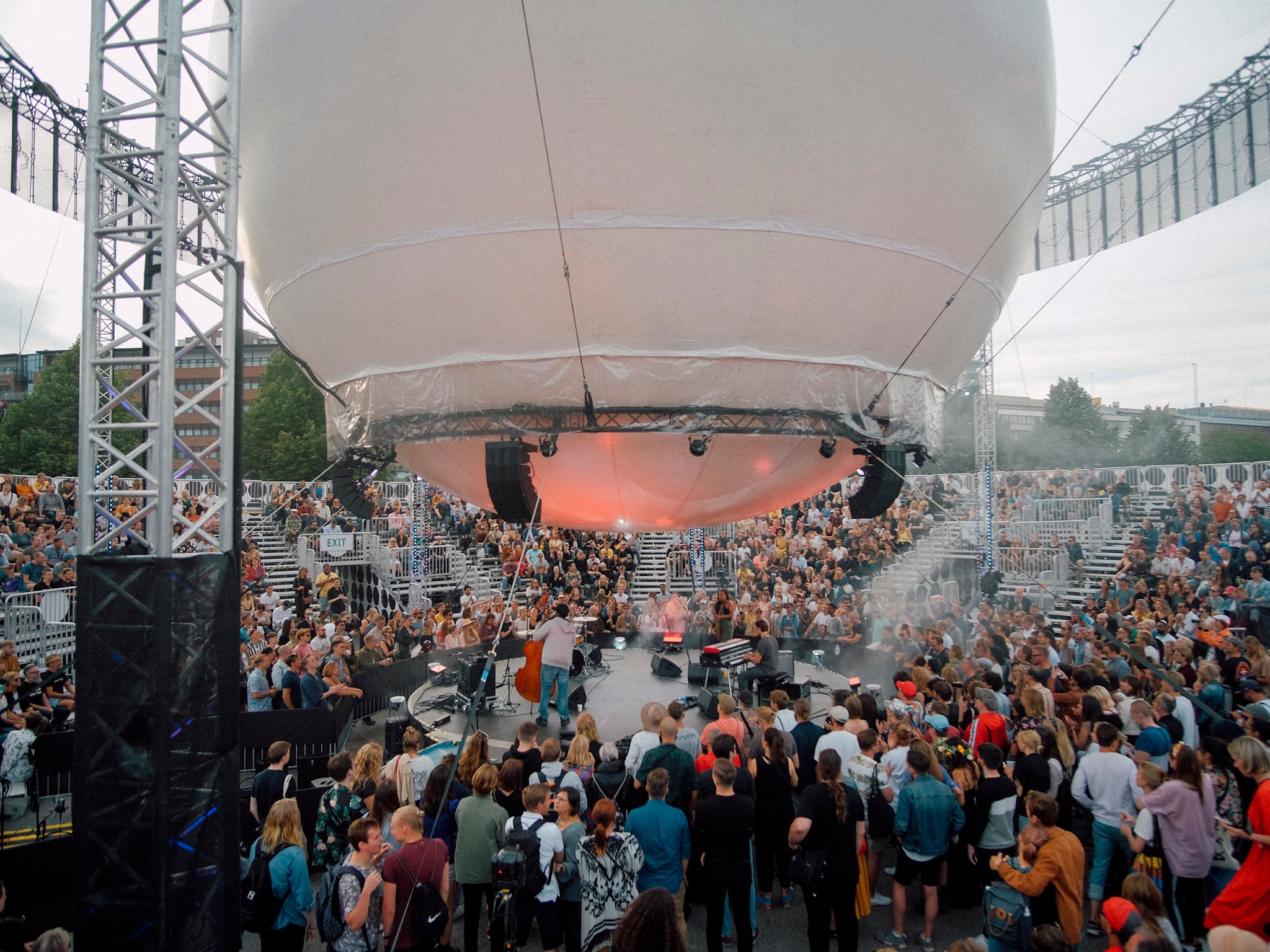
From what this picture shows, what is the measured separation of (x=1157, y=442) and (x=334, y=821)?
48182 mm

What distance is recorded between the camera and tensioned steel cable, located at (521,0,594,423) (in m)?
5.19

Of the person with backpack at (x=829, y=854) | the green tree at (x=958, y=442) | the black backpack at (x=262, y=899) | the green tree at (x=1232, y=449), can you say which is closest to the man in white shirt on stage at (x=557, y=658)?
the person with backpack at (x=829, y=854)

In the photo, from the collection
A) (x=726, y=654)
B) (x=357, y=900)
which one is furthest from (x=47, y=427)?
(x=357, y=900)

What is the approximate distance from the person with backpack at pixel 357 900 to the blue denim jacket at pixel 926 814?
3173 millimetres

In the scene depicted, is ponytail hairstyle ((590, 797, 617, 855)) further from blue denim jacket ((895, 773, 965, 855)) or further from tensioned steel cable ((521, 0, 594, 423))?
tensioned steel cable ((521, 0, 594, 423))

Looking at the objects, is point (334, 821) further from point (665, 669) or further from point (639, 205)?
point (665, 669)

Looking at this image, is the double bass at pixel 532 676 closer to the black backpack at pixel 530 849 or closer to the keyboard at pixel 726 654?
the keyboard at pixel 726 654

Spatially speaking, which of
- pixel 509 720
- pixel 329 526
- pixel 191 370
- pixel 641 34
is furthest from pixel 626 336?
pixel 191 370

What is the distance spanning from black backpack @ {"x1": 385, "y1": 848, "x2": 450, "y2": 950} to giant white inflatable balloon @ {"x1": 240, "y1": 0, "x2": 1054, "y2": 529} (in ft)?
11.4

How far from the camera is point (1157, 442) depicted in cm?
4169

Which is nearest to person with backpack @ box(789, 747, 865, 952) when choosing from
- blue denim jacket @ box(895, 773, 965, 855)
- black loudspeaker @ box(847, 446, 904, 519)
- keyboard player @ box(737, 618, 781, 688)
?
blue denim jacket @ box(895, 773, 965, 855)

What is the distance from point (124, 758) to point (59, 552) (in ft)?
43.2

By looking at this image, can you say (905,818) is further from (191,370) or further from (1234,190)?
(191,370)

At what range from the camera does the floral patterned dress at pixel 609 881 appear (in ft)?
13.6
